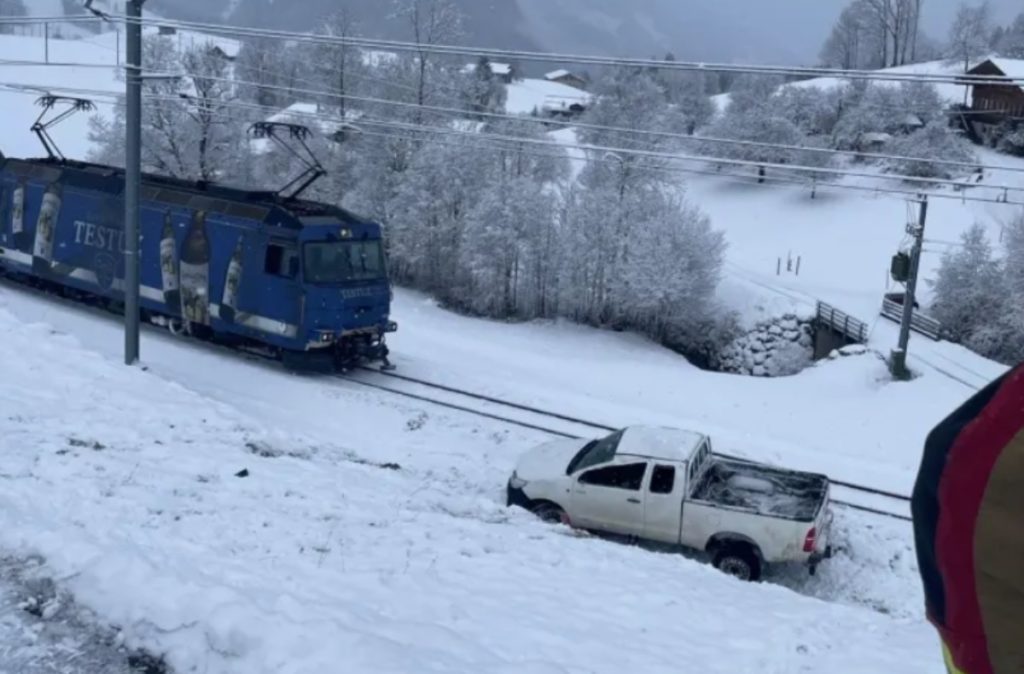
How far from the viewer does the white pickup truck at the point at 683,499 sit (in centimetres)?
1150

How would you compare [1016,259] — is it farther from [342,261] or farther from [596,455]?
[596,455]

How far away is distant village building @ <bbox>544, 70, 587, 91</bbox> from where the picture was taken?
95.3 metres

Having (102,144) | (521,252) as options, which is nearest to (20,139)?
(102,144)

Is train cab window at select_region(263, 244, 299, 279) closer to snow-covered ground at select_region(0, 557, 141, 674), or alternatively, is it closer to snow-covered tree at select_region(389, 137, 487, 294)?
snow-covered ground at select_region(0, 557, 141, 674)

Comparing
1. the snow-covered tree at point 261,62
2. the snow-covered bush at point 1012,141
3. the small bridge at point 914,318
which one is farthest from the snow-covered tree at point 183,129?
the snow-covered bush at point 1012,141

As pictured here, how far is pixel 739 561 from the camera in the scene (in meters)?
11.6

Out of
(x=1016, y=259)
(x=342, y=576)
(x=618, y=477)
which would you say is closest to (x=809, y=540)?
(x=618, y=477)

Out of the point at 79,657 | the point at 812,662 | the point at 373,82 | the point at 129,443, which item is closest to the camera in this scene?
A: the point at 79,657

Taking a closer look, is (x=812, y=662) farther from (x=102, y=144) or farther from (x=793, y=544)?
(x=102, y=144)

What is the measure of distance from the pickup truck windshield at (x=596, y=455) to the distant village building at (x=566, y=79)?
278ft

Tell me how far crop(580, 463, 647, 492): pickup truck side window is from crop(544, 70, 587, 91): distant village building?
3381 inches

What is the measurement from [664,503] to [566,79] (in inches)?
3478

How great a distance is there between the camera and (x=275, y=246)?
787 inches

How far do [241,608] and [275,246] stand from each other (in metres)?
15.0
